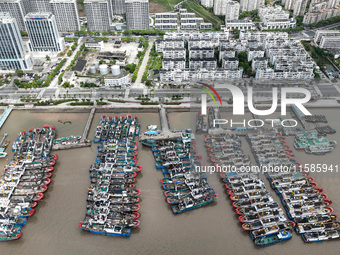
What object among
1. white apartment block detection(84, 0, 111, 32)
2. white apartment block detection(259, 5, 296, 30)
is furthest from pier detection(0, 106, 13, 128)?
white apartment block detection(259, 5, 296, 30)

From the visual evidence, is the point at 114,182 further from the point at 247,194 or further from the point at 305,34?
the point at 305,34

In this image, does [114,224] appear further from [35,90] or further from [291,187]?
[35,90]

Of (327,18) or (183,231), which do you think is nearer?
(183,231)

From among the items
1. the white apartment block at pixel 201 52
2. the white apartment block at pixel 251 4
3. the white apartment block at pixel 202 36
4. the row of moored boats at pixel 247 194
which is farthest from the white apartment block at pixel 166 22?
the row of moored boats at pixel 247 194

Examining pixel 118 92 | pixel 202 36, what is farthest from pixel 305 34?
pixel 118 92

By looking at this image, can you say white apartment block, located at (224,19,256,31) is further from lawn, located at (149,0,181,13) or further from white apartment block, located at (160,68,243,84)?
white apartment block, located at (160,68,243,84)

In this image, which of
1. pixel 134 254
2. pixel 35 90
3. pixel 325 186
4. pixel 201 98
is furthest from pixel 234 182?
pixel 35 90
